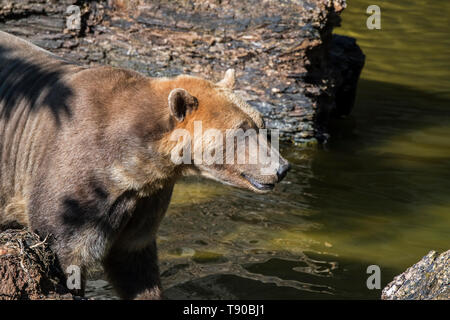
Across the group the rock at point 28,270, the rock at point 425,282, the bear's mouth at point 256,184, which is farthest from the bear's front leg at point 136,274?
the rock at point 425,282

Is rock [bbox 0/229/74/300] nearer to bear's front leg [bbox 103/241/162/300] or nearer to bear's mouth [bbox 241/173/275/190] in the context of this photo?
bear's front leg [bbox 103/241/162/300]

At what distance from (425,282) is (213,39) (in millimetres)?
6035

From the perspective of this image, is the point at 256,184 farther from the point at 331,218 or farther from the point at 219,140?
the point at 331,218

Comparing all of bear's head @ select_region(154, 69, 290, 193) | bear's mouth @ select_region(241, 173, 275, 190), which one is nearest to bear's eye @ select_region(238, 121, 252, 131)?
bear's head @ select_region(154, 69, 290, 193)

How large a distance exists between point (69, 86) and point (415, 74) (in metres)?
10.3

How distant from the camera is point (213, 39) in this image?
34.6 ft

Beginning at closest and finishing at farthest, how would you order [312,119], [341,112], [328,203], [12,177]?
[12,177] → [328,203] → [312,119] → [341,112]

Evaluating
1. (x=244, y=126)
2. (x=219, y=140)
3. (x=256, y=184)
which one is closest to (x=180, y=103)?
(x=219, y=140)

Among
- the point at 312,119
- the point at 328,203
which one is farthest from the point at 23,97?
the point at 312,119

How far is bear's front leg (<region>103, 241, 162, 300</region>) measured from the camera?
668 cm

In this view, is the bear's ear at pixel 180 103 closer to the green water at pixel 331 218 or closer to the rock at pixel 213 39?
the green water at pixel 331 218
